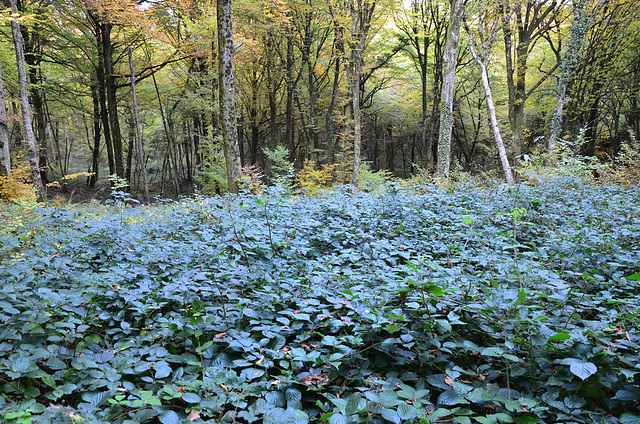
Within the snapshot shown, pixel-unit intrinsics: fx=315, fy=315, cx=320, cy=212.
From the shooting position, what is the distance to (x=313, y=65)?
1827cm

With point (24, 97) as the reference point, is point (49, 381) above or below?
below

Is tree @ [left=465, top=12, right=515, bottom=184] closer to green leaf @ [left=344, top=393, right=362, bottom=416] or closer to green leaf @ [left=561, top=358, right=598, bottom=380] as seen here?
green leaf @ [left=561, top=358, right=598, bottom=380]

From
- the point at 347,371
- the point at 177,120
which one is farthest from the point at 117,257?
the point at 177,120

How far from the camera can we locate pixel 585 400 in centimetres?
169

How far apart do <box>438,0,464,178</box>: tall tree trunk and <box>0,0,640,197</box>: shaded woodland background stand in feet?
3.63

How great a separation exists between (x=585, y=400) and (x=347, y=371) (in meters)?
1.32

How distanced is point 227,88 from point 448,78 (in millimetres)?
7528

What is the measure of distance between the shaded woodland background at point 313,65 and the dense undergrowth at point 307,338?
28.0 ft

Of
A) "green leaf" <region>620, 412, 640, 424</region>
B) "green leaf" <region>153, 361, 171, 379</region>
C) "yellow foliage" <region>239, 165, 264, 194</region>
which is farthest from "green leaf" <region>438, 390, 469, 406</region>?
"yellow foliage" <region>239, 165, 264, 194</region>

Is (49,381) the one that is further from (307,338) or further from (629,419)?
(629,419)

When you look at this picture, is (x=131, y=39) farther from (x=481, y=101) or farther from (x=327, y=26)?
(x=481, y=101)

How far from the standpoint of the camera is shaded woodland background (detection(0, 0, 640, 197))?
13.4 meters

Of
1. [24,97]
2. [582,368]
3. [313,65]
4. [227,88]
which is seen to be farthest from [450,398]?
[313,65]

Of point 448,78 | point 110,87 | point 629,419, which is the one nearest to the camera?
point 629,419
